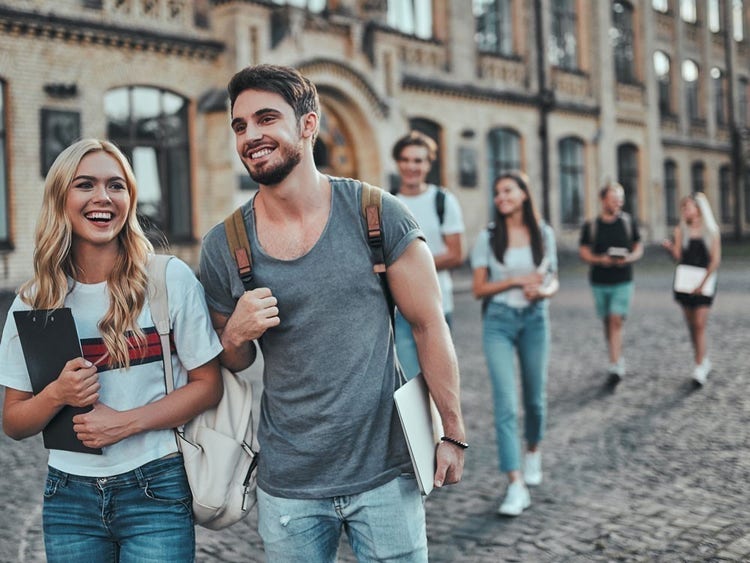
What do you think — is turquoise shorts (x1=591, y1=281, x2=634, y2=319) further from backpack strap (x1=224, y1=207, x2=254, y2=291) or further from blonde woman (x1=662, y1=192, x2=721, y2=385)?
backpack strap (x1=224, y1=207, x2=254, y2=291)

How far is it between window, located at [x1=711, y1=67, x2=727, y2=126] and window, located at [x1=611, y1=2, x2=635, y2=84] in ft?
25.5

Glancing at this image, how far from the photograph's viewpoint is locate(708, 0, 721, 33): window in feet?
115

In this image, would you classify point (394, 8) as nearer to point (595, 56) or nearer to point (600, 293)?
point (595, 56)

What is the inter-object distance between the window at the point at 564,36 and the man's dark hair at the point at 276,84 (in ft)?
82.3

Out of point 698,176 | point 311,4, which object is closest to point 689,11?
point 698,176

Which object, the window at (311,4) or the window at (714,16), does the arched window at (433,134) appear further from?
the window at (714,16)

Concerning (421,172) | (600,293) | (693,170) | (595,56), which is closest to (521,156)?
(595,56)

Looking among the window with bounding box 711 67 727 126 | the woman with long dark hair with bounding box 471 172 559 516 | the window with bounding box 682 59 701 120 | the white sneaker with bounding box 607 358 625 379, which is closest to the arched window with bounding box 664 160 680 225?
the window with bounding box 682 59 701 120

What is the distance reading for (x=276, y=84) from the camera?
2275 mm

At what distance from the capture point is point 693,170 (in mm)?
33719

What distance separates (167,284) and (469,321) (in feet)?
36.9

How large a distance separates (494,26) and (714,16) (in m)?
16.1

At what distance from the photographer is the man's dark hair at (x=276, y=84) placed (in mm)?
2277

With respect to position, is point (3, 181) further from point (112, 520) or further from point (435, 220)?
point (112, 520)
